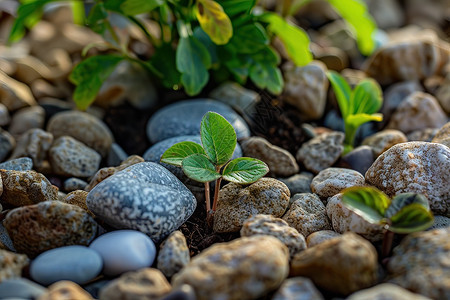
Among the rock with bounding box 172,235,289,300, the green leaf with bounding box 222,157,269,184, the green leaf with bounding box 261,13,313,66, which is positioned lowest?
the rock with bounding box 172,235,289,300

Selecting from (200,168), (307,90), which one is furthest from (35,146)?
(307,90)

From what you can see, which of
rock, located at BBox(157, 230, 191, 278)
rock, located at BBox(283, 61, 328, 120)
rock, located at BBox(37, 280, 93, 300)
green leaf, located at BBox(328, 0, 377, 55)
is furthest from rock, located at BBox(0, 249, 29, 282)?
green leaf, located at BBox(328, 0, 377, 55)

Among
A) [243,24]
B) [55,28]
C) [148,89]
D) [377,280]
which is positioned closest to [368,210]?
[377,280]

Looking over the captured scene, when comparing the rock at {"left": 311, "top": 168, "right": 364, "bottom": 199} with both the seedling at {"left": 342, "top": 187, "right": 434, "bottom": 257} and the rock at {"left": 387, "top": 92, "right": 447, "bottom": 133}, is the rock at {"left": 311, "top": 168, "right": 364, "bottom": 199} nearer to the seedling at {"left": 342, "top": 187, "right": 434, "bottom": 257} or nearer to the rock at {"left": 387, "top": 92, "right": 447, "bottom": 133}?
the seedling at {"left": 342, "top": 187, "right": 434, "bottom": 257}

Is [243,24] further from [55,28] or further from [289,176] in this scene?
[55,28]

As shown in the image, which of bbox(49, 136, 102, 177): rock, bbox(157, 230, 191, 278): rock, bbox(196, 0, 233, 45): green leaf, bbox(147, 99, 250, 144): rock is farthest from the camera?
bbox(147, 99, 250, 144): rock

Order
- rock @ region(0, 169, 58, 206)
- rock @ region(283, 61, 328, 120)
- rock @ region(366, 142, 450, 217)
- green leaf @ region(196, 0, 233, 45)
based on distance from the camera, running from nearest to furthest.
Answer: rock @ region(366, 142, 450, 217), rock @ region(0, 169, 58, 206), green leaf @ region(196, 0, 233, 45), rock @ region(283, 61, 328, 120)

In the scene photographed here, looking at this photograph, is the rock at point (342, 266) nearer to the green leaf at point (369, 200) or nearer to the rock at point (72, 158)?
the green leaf at point (369, 200)
